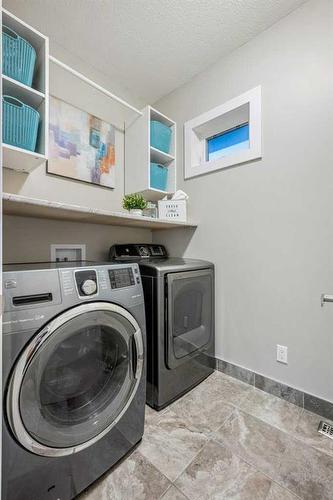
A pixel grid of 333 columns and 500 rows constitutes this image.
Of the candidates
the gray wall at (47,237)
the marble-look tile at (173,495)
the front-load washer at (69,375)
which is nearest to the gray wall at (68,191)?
the gray wall at (47,237)

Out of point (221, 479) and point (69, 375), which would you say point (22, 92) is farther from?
point (221, 479)

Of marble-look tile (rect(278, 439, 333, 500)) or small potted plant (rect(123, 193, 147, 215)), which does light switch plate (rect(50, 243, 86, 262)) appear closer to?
small potted plant (rect(123, 193, 147, 215))

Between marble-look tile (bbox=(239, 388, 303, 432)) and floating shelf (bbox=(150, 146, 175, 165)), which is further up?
floating shelf (bbox=(150, 146, 175, 165))

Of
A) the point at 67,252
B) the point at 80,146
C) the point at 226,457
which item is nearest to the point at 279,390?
the point at 226,457

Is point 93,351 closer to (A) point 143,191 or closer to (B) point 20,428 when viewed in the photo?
(B) point 20,428

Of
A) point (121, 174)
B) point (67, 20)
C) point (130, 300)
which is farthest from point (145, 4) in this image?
point (130, 300)

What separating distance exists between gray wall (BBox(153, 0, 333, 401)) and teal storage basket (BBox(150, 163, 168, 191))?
470 mm

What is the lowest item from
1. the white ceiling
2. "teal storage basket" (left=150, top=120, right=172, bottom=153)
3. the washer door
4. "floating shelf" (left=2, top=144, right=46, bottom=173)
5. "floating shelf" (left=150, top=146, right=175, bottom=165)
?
the washer door

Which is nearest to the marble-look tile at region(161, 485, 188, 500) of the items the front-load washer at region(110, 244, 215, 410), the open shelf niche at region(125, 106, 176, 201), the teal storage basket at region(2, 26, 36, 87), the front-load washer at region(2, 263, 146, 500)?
the front-load washer at region(2, 263, 146, 500)

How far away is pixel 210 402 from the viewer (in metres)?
1.54

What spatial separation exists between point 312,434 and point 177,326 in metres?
0.91

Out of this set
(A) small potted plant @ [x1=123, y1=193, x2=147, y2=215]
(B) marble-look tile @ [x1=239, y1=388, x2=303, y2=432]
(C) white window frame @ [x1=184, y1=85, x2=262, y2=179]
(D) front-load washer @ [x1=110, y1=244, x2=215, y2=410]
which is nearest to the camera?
(B) marble-look tile @ [x1=239, y1=388, x2=303, y2=432]

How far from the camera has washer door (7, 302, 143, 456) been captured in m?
0.80

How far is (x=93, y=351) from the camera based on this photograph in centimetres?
106
